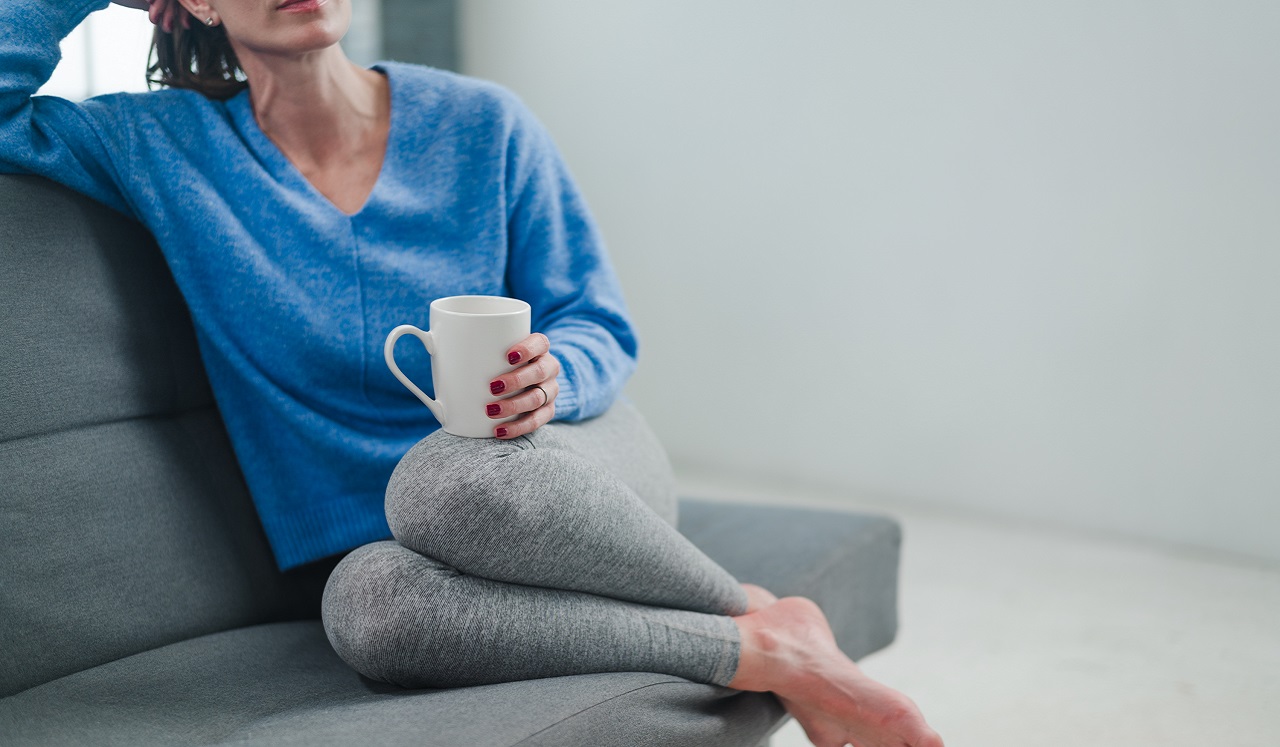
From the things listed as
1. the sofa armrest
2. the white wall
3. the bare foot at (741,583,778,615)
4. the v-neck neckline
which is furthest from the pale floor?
the v-neck neckline

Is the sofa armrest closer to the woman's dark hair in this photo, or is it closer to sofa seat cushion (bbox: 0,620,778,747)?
sofa seat cushion (bbox: 0,620,778,747)

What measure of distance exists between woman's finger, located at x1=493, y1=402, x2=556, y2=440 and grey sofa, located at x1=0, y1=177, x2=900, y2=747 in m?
0.23

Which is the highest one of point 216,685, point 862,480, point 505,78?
point 505,78

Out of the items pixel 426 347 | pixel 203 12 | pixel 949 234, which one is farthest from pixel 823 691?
pixel 949 234

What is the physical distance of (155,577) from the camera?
122cm

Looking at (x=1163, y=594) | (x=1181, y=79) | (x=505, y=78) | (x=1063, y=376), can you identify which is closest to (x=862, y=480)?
(x=1063, y=376)

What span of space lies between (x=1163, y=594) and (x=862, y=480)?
0.78 m

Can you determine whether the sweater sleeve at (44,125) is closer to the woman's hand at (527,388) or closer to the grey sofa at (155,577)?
the grey sofa at (155,577)

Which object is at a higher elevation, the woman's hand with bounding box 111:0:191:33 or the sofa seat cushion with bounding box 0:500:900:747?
the woman's hand with bounding box 111:0:191:33

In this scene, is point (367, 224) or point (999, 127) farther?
point (999, 127)

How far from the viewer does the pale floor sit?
1.71 m

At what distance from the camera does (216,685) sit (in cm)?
110

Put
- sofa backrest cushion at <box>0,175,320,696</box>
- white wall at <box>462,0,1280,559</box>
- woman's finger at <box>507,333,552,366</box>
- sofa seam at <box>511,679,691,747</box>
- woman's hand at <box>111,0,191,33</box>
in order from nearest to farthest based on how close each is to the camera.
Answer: sofa seam at <box>511,679,691,747</box>
woman's finger at <box>507,333,552,366</box>
sofa backrest cushion at <box>0,175,320,696</box>
woman's hand at <box>111,0,191,33</box>
white wall at <box>462,0,1280,559</box>

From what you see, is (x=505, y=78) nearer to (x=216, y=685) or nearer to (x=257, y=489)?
(x=257, y=489)
